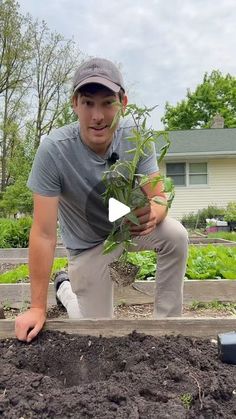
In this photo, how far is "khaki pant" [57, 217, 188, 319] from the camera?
9.02 feet

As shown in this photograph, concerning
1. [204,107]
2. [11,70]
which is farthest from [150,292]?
[204,107]

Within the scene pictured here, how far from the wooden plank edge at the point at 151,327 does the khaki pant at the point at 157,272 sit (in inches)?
26.3

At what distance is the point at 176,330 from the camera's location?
2137mm

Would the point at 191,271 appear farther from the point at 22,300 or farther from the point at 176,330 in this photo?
Answer: the point at 176,330

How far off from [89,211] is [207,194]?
1544 cm

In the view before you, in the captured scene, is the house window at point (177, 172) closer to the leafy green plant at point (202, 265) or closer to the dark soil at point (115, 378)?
the leafy green plant at point (202, 265)

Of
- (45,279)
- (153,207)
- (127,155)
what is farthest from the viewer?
(127,155)

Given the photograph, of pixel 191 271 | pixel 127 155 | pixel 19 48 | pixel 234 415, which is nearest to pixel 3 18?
pixel 19 48

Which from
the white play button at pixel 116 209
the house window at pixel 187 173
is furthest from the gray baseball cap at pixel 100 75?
the house window at pixel 187 173

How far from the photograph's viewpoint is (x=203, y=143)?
19.0m

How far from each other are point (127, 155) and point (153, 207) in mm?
387

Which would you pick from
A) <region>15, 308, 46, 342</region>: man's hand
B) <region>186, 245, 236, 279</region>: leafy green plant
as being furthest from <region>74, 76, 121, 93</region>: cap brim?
<region>186, 245, 236, 279</region>: leafy green plant

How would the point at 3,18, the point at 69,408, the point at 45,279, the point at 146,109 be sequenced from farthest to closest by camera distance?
the point at 3,18, the point at 45,279, the point at 146,109, the point at 69,408

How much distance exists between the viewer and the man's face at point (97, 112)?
7.55 feet
